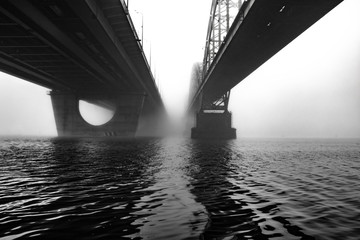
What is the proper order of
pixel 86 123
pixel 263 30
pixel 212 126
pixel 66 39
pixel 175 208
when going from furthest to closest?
pixel 86 123 < pixel 212 126 < pixel 66 39 < pixel 263 30 < pixel 175 208

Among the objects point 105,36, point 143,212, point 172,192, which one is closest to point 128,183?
point 172,192

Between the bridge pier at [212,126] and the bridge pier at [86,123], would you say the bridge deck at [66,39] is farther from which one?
the bridge pier at [212,126]

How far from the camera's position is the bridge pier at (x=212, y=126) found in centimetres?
7088

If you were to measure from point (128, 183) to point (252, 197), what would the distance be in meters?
4.53

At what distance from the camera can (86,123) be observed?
240 feet

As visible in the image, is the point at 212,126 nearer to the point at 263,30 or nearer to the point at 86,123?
the point at 86,123

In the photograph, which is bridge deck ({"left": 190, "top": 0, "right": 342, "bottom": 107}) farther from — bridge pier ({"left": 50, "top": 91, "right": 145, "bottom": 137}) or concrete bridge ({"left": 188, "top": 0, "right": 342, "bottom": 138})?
bridge pier ({"left": 50, "top": 91, "right": 145, "bottom": 137})

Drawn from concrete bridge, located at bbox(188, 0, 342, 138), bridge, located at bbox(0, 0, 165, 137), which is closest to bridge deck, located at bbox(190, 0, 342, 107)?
concrete bridge, located at bbox(188, 0, 342, 138)

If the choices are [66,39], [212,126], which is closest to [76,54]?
[66,39]

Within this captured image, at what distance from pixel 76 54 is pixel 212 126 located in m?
39.5

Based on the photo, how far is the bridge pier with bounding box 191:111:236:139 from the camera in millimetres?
70875

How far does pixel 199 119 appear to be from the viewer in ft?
233

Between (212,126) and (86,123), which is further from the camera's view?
(86,123)

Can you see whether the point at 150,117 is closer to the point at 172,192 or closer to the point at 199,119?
the point at 199,119
